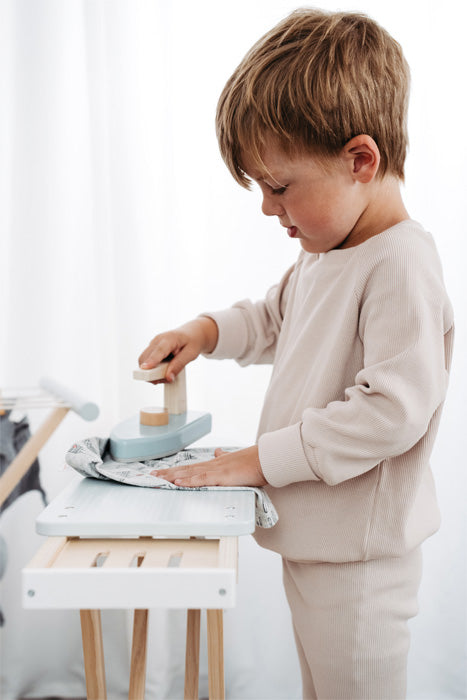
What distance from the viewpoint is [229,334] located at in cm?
101

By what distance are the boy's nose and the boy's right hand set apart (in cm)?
23

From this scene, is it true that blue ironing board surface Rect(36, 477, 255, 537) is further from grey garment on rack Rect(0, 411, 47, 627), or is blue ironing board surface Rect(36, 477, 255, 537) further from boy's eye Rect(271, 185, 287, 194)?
grey garment on rack Rect(0, 411, 47, 627)

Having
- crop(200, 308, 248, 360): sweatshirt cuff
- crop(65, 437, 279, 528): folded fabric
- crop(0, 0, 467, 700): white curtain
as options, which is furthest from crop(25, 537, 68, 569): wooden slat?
crop(0, 0, 467, 700): white curtain

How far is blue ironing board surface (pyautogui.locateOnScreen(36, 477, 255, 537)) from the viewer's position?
0.62 m

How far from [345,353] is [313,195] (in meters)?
0.17

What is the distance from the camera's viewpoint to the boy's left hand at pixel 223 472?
74 cm

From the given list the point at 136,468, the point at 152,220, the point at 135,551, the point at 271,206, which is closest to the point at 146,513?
the point at 135,551

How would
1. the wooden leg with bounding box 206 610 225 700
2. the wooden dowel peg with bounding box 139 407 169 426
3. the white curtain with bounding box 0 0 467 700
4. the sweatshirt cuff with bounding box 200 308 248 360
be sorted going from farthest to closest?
the white curtain with bounding box 0 0 467 700
the sweatshirt cuff with bounding box 200 308 248 360
the wooden dowel peg with bounding box 139 407 169 426
the wooden leg with bounding box 206 610 225 700

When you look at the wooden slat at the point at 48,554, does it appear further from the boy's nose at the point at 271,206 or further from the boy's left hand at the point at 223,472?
the boy's nose at the point at 271,206

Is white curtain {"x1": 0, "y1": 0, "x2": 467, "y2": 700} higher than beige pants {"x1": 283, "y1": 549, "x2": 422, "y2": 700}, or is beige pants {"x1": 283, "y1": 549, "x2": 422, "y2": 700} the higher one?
white curtain {"x1": 0, "y1": 0, "x2": 467, "y2": 700}

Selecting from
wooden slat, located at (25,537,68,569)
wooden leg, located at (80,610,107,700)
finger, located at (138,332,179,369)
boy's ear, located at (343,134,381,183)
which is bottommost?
wooden leg, located at (80,610,107,700)

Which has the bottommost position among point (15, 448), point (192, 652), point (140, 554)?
point (192, 652)

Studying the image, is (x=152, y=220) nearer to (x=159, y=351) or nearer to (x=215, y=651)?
(x=159, y=351)

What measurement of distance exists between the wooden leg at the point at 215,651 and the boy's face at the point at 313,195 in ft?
1.36
